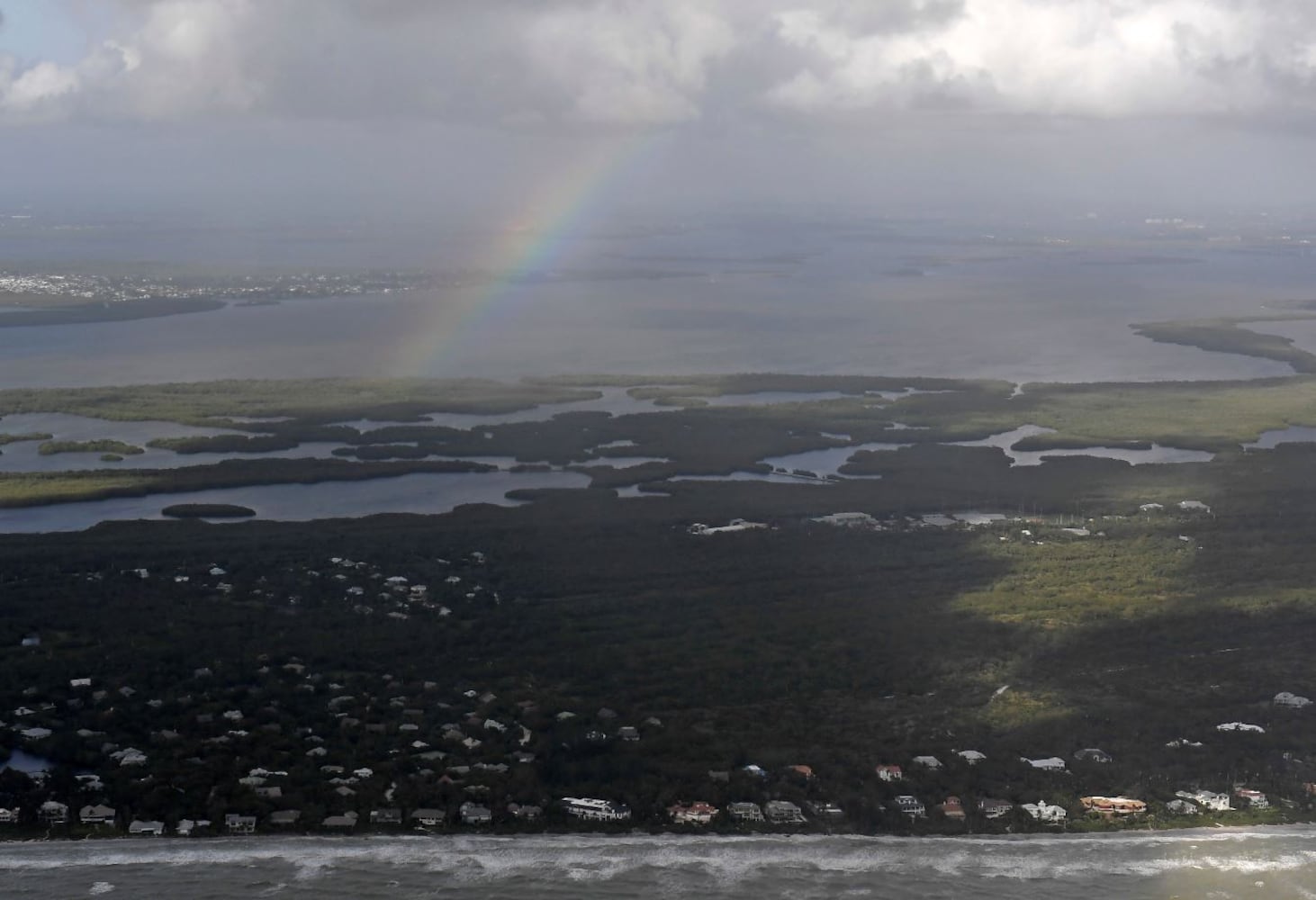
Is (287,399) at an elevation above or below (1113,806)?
above

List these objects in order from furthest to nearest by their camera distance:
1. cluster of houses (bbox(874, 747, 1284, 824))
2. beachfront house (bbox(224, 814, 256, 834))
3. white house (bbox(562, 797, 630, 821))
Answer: cluster of houses (bbox(874, 747, 1284, 824))
white house (bbox(562, 797, 630, 821))
beachfront house (bbox(224, 814, 256, 834))

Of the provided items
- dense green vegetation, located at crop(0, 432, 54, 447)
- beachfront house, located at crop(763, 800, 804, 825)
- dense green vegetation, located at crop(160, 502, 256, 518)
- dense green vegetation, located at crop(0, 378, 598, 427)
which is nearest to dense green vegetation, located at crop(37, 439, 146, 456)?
dense green vegetation, located at crop(0, 432, 54, 447)

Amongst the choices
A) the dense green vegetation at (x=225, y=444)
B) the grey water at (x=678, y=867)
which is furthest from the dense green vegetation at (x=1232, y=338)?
the grey water at (x=678, y=867)

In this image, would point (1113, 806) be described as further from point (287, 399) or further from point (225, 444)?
point (287, 399)

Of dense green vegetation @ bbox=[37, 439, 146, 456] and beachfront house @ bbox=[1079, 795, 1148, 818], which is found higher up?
dense green vegetation @ bbox=[37, 439, 146, 456]

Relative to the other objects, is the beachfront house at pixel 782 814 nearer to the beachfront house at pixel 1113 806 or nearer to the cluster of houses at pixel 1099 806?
the cluster of houses at pixel 1099 806

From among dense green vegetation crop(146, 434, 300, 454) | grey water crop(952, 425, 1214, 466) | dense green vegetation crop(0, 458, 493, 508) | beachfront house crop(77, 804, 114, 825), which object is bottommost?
beachfront house crop(77, 804, 114, 825)

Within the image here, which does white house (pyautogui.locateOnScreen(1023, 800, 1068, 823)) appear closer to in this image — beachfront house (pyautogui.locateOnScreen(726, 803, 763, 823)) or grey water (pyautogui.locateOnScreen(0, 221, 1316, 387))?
beachfront house (pyautogui.locateOnScreen(726, 803, 763, 823))

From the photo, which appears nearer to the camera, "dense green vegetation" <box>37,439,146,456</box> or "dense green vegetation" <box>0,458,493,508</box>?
"dense green vegetation" <box>0,458,493,508</box>

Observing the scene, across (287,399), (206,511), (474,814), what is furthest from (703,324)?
(474,814)
